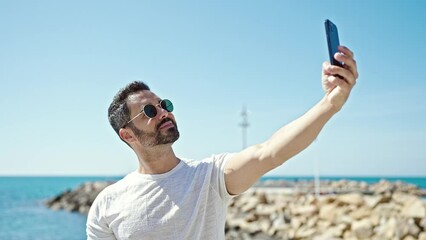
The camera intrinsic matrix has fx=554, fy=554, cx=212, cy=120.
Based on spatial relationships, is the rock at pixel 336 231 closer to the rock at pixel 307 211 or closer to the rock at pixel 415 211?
the rock at pixel 415 211

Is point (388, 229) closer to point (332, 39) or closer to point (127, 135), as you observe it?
point (127, 135)

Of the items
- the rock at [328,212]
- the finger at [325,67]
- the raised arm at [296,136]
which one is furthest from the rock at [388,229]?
the finger at [325,67]

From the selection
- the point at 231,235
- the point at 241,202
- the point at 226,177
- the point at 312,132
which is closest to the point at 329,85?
the point at 312,132

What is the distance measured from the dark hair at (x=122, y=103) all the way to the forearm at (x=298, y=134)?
0.92 meters

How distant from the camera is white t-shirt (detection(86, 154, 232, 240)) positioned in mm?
2598

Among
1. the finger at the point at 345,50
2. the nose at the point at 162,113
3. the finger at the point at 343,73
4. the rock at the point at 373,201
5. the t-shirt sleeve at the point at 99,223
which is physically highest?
the finger at the point at 345,50

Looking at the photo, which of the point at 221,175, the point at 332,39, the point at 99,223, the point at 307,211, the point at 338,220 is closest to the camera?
the point at 332,39

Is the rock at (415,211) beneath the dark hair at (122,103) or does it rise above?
beneath

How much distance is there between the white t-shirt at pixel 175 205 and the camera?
2.60 metres

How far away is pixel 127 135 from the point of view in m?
2.97

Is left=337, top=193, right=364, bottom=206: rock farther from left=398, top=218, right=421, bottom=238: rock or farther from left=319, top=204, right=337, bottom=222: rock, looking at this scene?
left=398, top=218, right=421, bottom=238: rock

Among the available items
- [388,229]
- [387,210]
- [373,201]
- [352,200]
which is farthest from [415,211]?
[352,200]

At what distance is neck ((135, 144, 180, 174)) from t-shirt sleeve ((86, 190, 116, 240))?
31 cm

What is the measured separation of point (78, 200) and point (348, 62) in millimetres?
41175
